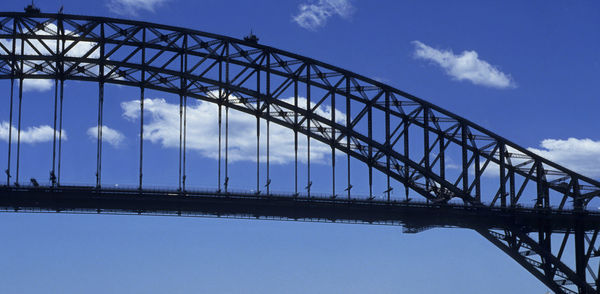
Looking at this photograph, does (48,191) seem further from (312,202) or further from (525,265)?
(525,265)

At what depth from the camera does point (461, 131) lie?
10875cm

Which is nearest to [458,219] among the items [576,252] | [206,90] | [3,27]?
[576,252]

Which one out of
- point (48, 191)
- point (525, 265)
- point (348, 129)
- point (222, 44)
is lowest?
point (525, 265)

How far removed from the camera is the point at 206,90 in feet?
333

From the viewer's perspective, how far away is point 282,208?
99375mm

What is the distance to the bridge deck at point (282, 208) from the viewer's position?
93.4 metres

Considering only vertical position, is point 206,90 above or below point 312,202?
above

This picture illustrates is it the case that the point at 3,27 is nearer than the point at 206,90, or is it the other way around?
the point at 3,27

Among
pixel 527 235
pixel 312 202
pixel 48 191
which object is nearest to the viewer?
pixel 48 191

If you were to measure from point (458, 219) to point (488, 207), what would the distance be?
3127 millimetres

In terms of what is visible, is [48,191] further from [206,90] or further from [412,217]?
[412,217]

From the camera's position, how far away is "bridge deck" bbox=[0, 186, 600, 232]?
93375 mm

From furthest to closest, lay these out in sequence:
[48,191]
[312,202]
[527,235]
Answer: [527,235], [312,202], [48,191]

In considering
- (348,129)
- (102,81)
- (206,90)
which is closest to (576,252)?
(348,129)
